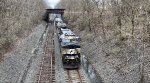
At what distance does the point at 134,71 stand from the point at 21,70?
33.6 ft

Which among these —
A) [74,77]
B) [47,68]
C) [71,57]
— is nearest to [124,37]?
[71,57]

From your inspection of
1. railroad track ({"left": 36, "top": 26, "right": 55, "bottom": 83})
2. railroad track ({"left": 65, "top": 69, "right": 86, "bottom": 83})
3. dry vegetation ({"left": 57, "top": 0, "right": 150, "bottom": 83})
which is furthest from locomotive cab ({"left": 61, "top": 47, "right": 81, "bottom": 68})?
dry vegetation ({"left": 57, "top": 0, "right": 150, "bottom": 83})

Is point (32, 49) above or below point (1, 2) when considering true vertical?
below

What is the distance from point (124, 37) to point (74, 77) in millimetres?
8428

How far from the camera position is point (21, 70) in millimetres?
28672

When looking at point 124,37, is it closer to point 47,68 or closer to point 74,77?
point 74,77

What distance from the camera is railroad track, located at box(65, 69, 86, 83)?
2577 centimetres

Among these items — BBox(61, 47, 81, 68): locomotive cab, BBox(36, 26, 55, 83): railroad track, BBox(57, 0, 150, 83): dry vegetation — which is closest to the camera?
BBox(57, 0, 150, 83): dry vegetation

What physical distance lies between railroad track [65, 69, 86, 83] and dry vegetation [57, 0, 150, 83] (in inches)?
79.2

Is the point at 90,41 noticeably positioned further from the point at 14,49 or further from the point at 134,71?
the point at 134,71

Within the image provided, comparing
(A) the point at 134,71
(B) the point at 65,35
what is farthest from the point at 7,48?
(A) the point at 134,71

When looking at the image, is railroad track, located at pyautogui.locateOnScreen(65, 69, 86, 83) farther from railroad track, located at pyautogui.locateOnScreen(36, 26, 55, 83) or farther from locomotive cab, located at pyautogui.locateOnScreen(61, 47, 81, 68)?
railroad track, located at pyautogui.locateOnScreen(36, 26, 55, 83)

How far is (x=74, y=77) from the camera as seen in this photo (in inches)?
1061

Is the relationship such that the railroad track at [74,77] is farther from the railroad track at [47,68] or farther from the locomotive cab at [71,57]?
the railroad track at [47,68]
